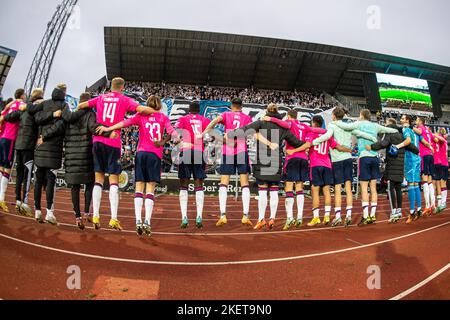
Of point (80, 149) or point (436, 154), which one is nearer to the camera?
point (80, 149)

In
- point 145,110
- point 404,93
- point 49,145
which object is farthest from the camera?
point 404,93

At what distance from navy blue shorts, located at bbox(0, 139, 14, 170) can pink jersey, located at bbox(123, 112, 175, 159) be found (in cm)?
334

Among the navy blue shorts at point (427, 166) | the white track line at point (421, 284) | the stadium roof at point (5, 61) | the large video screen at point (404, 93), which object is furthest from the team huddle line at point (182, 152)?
the stadium roof at point (5, 61)

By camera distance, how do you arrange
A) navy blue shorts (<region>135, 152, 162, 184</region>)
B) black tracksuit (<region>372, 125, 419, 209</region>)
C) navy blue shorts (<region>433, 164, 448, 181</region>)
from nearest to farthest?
navy blue shorts (<region>135, 152, 162, 184</region>)
black tracksuit (<region>372, 125, 419, 209</region>)
navy blue shorts (<region>433, 164, 448, 181</region>)

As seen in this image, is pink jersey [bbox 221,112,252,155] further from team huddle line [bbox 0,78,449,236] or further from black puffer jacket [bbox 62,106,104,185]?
black puffer jacket [bbox 62,106,104,185]

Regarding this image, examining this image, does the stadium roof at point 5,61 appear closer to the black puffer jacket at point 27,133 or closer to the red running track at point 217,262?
the black puffer jacket at point 27,133

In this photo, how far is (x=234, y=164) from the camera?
577 cm

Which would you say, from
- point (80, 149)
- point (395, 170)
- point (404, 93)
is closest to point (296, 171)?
point (395, 170)

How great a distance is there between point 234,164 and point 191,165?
0.88 metres

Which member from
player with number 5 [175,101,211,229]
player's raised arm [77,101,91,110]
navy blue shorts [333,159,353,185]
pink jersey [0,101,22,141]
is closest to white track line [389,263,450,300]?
navy blue shorts [333,159,353,185]

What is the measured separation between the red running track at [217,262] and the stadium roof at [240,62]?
83.3ft

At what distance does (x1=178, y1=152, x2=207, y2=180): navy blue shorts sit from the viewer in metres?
5.52

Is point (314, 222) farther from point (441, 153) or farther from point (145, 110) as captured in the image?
point (441, 153)

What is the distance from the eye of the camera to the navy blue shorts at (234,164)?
18.7 ft
